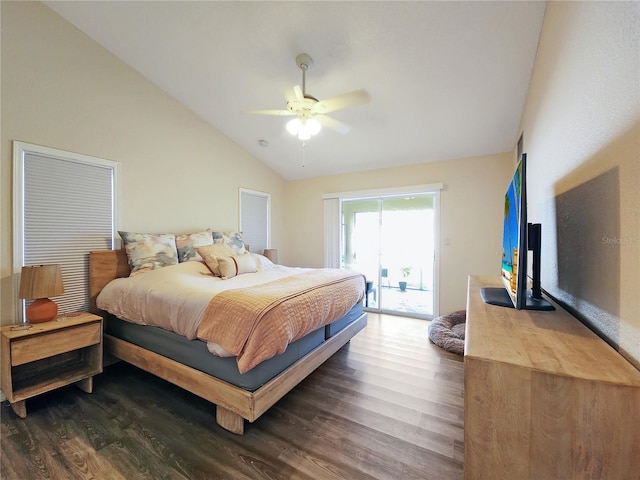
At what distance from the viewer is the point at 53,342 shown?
6.05 ft

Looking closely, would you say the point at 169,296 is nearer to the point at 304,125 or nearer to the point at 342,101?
the point at 304,125

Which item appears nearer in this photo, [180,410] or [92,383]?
[180,410]

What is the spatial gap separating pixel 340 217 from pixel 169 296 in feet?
10.1

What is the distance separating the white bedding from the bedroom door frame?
82.5 inches

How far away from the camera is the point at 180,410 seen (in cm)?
181

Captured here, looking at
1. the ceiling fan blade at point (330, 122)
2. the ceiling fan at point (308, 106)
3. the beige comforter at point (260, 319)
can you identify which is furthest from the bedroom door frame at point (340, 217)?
the beige comforter at point (260, 319)

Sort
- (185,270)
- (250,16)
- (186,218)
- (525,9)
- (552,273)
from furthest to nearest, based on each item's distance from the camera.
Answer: (186,218), (185,270), (250,16), (525,9), (552,273)

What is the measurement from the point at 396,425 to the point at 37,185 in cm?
331

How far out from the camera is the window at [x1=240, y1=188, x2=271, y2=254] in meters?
4.09

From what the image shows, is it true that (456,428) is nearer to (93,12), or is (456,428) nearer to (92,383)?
(92,383)

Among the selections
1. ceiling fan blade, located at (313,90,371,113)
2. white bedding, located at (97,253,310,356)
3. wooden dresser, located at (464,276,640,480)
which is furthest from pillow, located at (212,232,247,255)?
wooden dresser, located at (464,276,640,480)

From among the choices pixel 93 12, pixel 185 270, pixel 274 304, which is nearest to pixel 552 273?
pixel 274 304

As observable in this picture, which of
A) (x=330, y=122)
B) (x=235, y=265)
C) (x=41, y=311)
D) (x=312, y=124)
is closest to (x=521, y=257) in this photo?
(x=312, y=124)

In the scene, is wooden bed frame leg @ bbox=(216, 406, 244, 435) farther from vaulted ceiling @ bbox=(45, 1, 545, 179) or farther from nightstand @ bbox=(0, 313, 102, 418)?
vaulted ceiling @ bbox=(45, 1, 545, 179)
